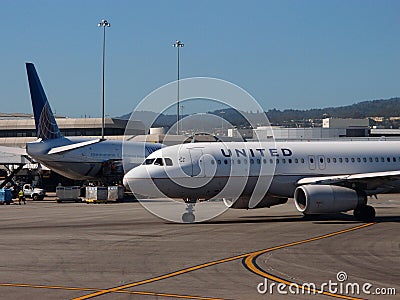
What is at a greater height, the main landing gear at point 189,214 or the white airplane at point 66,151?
the white airplane at point 66,151

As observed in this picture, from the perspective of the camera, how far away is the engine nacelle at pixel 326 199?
3036 cm

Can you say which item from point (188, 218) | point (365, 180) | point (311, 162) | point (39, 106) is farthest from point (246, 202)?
point (39, 106)

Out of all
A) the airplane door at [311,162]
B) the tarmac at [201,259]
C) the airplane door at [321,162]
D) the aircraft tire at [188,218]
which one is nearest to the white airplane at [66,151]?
the tarmac at [201,259]

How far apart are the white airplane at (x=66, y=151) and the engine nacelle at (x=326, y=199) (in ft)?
103

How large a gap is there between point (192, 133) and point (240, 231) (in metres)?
9.12

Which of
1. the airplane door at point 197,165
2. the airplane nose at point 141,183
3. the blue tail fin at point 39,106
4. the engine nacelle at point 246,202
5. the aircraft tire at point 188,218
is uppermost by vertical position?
the blue tail fin at point 39,106

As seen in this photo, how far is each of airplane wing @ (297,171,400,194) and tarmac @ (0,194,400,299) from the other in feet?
5.16

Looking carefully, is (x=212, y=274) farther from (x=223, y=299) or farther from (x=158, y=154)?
(x=158, y=154)

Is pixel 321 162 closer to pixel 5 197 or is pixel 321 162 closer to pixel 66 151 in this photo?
pixel 5 197

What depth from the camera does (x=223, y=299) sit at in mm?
13203

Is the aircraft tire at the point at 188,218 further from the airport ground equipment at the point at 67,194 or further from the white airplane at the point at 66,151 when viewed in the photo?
the white airplane at the point at 66,151

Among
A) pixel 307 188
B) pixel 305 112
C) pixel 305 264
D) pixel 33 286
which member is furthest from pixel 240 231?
pixel 305 112

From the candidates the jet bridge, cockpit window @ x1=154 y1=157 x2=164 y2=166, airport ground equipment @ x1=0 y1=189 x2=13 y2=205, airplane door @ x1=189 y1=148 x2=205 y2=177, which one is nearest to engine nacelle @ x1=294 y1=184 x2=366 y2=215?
airplane door @ x1=189 y1=148 x2=205 y2=177

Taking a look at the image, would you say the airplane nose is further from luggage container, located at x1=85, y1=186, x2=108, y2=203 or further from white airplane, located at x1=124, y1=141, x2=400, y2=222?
luggage container, located at x1=85, y1=186, x2=108, y2=203
